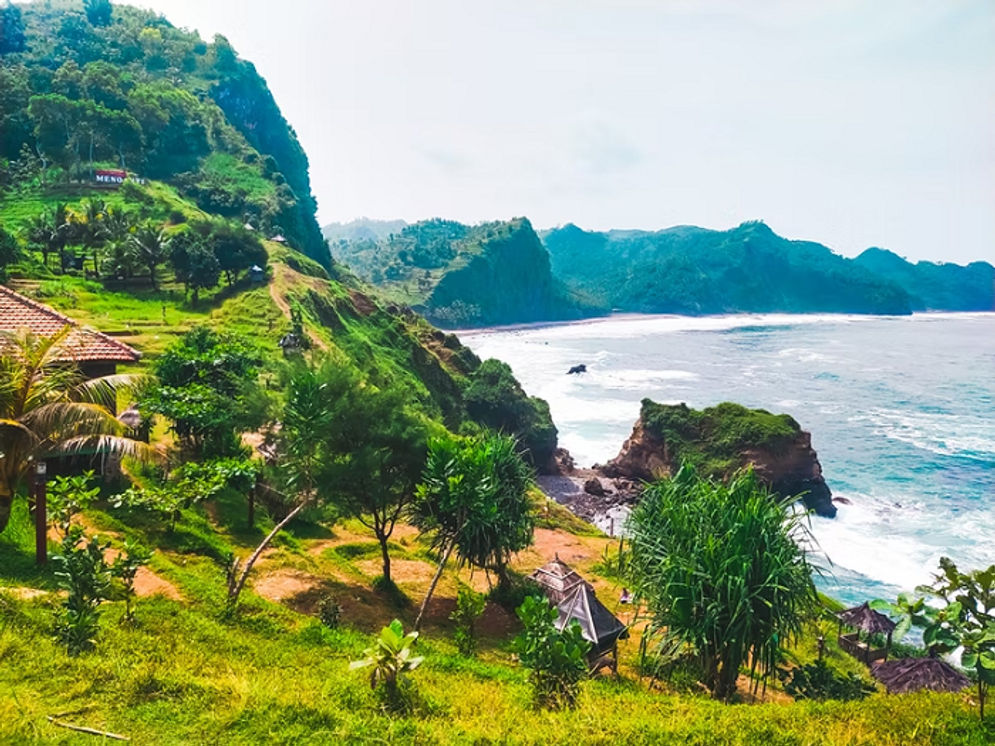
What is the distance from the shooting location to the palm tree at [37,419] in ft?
37.6

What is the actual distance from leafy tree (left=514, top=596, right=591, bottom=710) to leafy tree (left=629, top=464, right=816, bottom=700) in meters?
2.54

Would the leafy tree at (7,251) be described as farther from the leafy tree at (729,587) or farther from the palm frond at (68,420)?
the leafy tree at (729,587)

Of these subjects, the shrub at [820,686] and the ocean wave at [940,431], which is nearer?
the shrub at [820,686]

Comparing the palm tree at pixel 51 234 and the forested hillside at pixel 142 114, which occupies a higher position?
the forested hillside at pixel 142 114

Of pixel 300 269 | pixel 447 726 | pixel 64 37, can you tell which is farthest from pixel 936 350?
pixel 64 37

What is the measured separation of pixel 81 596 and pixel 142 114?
330 feet

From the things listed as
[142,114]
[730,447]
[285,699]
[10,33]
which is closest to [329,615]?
[285,699]

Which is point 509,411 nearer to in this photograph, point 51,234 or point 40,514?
point 51,234

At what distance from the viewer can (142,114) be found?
8969 centimetres

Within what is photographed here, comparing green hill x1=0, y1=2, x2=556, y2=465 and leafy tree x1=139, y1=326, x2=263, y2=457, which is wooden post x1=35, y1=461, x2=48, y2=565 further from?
green hill x1=0, y1=2, x2=556, y2=465

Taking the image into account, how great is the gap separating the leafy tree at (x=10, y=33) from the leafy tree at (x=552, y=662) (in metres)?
145

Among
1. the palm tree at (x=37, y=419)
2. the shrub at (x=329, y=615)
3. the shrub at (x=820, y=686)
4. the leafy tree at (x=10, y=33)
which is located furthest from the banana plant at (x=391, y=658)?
the leafy tree at (x=10, y=33)

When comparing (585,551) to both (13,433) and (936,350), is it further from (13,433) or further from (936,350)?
(936,350)

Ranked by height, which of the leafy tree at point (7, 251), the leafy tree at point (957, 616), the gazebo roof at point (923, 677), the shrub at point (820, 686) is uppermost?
the leafy tree at point (7, 251)
